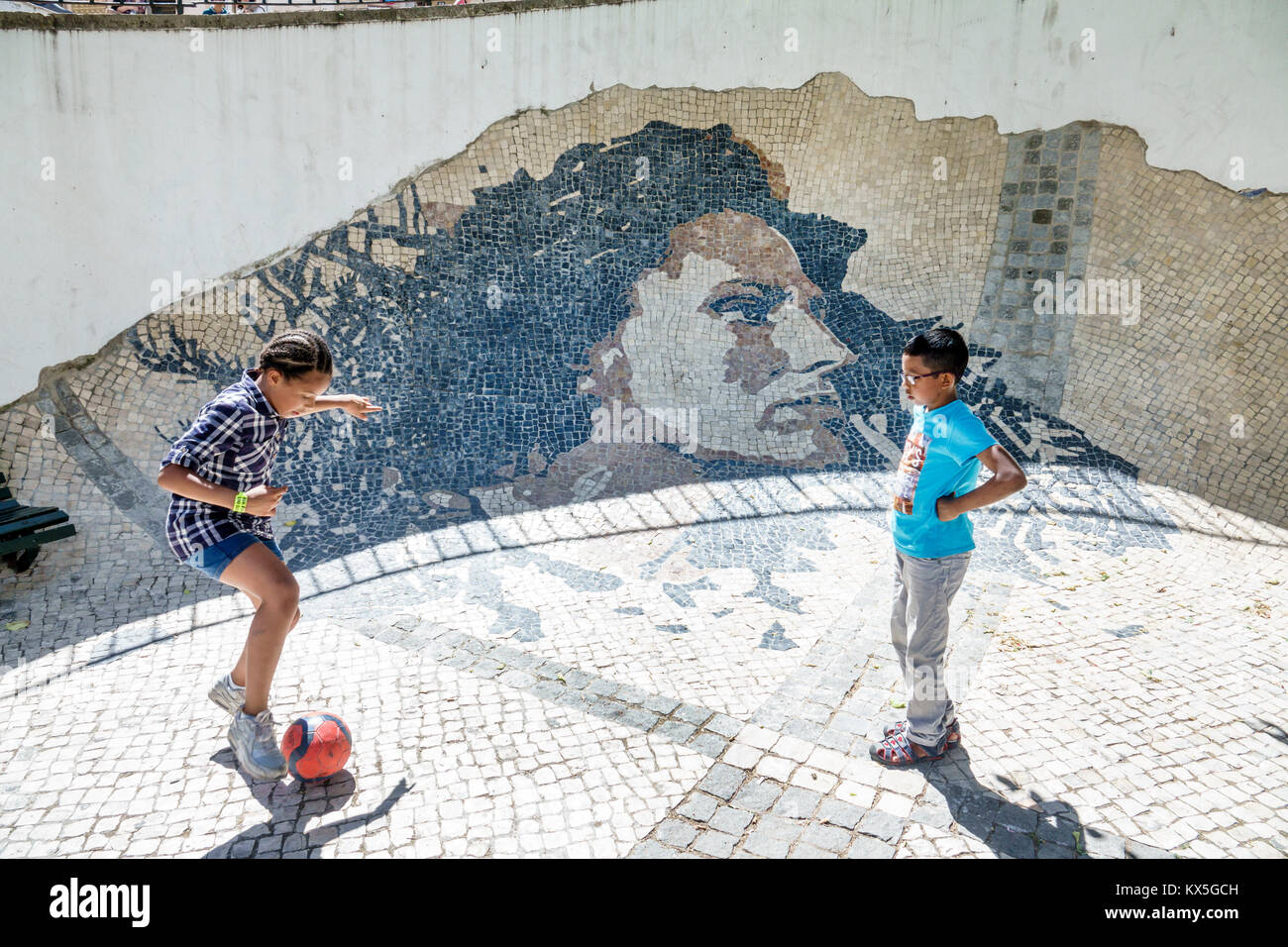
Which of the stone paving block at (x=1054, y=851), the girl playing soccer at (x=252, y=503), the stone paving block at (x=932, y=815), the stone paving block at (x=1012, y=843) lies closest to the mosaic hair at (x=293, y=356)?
the girl playing soccer at (x=252, y=503)

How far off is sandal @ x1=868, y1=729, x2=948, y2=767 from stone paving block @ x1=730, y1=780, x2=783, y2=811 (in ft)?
1.49

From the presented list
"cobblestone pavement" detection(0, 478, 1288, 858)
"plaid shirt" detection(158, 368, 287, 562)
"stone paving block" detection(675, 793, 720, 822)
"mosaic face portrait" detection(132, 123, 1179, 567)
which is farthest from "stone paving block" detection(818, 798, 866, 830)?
"mosaic face portrait" detection(132, 123, 1179, 567)

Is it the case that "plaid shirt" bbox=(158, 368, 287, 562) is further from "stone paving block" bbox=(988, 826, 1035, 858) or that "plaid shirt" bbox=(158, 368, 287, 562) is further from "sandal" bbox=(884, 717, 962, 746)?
"stone paving block" bbox=(988, 826, 1035, 858)

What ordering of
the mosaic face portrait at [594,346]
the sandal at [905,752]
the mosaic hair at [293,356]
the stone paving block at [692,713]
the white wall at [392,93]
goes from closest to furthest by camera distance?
the mosaic hair at [293,356], the sandal at [905,752], the stone paving block at [692,713], the mosaic face portrait at [594,346], the white wall at [392,93]

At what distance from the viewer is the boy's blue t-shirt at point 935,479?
9.77 ft

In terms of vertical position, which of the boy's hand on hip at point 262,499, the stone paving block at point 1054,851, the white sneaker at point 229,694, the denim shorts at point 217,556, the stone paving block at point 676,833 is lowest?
the stone paving block at point 676,833

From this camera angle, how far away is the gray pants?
10.1 ft

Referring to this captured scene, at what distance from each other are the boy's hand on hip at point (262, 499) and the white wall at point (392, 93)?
511cm

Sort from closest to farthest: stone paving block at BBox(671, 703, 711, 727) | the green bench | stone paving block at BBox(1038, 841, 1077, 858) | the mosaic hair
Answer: stone paving block at BBox(1038, 841, 1077, 858) → the mosaic hair → stone paving block at BBox(671, 703, 711, 727) → the green bench

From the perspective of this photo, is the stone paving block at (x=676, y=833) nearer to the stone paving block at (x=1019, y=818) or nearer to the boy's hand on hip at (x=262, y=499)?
the stone paving block at (x=1019, y=818)

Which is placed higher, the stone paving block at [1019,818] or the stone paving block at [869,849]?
the stone paving block at [1019,818]

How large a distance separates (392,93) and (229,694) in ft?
19.4

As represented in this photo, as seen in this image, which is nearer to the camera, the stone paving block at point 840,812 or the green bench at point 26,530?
the stone paving block at point 840,812

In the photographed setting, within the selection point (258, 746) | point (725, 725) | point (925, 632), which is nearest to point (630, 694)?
point (725, 725)
